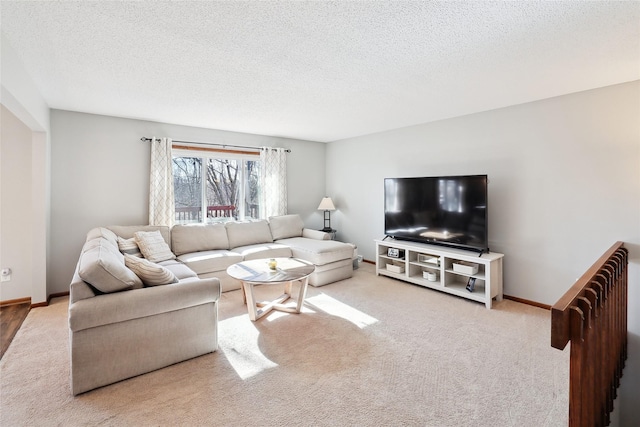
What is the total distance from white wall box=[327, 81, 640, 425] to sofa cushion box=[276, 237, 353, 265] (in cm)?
169

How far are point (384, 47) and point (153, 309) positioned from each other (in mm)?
2572

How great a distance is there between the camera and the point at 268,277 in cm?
297

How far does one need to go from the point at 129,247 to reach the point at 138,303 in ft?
6.17

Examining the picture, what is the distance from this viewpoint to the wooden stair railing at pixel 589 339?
3.31ft

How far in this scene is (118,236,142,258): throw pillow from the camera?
3607 mm

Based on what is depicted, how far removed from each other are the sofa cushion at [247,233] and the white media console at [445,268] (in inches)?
75.4

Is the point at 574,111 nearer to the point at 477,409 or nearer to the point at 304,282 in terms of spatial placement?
the point at 477,409

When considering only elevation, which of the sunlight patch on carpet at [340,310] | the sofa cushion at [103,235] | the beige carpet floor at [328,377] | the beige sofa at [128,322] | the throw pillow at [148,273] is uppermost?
the sofa cushion at [103,235]

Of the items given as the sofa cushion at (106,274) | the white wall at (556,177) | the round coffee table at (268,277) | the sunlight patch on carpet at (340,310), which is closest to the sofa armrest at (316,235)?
the sunlight patch on carpet at (340,310)

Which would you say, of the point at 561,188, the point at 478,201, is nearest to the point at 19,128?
the point at 478,201

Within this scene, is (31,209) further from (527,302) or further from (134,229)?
(527,302)

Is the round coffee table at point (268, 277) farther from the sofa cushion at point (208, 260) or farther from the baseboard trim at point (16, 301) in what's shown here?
the baseboard trim at point (16, 301)

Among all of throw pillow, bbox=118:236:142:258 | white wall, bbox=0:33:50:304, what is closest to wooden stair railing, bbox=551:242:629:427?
throw pillow, bbox=118:236:142:258

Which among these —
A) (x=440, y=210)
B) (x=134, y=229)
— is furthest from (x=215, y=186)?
(x=440, y=210)
